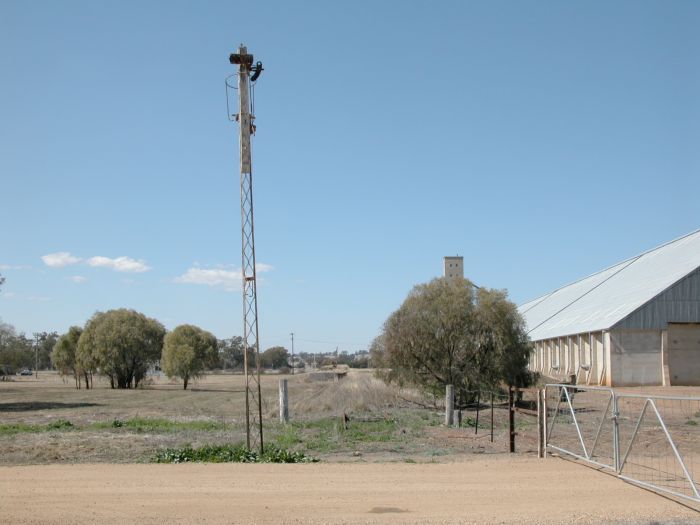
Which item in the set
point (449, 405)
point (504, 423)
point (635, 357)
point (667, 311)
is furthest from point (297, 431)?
point (667, 311)

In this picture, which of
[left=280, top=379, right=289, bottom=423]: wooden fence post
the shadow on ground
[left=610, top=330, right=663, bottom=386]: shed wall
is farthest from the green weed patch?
[left=610, top=330, right=663, bottom=386]: shed wall

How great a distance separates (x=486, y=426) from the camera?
22.8 m

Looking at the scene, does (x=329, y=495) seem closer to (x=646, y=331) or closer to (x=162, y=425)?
(x=162, y=425)

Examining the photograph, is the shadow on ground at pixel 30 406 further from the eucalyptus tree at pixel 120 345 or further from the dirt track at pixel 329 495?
the dirt track at pixel 329 495

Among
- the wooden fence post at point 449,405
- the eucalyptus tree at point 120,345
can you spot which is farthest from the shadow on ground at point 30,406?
the eucalyptus tree at point 120,345

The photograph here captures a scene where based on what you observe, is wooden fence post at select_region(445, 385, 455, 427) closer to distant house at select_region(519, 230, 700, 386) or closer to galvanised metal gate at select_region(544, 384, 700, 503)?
galvanised metal gate at select_region(544, 384, 700, 503)

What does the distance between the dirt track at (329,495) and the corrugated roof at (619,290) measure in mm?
30713

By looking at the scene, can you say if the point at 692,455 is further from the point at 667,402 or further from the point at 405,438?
the point at 667,402

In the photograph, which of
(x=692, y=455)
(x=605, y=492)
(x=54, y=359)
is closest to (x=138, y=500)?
(x=605, y=492)

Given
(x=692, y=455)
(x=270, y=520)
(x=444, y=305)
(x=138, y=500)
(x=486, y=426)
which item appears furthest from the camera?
(x=444, y=305)

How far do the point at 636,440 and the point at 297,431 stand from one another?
9623mm

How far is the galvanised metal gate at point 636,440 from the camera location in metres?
11.8

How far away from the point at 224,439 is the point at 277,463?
503 centimetres

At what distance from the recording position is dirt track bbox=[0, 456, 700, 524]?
962 cm
